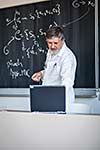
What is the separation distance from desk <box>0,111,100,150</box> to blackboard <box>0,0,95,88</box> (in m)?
1.44

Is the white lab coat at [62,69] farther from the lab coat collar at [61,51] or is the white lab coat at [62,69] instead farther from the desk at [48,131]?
the desk at [48,131]

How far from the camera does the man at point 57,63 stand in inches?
99.9

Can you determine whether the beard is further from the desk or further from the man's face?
the desk

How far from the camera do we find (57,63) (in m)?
2.57

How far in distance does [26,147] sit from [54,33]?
5.77 ft

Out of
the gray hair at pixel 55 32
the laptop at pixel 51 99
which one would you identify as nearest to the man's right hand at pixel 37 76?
the gray hair at pixel 55 32

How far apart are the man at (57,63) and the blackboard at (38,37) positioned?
59 millimetres

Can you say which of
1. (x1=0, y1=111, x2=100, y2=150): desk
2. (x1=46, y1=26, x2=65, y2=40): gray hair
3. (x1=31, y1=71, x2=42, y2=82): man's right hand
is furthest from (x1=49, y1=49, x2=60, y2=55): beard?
(x1=0, y1=111, x2=100, y2=150): desk

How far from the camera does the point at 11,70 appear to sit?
3016 millimetres

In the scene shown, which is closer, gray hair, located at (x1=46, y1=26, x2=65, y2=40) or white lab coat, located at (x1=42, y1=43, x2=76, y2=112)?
white lab coat, located at (x1=42, y1=43, x2=76, y2=112)

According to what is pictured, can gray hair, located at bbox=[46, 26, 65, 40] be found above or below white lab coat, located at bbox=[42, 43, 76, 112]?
above

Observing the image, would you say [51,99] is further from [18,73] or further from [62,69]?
[18,73]

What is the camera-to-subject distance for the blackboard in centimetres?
256

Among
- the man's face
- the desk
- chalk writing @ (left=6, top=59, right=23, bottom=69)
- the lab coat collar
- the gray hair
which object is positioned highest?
the gray hair
